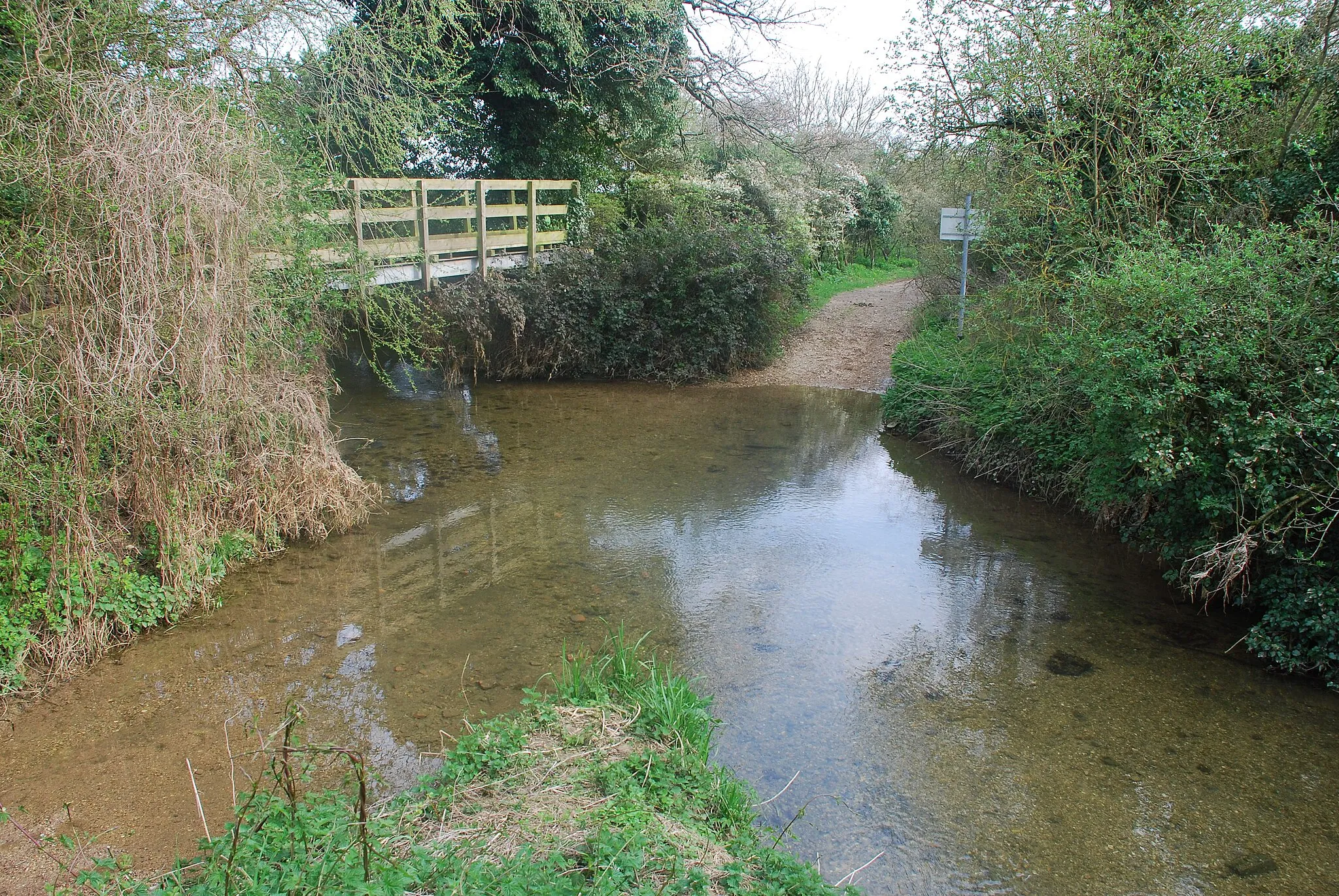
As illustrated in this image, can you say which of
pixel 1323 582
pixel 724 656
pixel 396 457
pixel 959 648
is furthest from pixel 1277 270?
pixel 396 457

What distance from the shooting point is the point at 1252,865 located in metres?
4.28

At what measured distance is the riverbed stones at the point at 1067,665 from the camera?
6109 mm

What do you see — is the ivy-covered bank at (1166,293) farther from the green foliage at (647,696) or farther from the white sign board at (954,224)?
the green foliage at (647,696)

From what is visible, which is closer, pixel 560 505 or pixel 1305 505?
pixel 1305 505

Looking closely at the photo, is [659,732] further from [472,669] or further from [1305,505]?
[1305,505]

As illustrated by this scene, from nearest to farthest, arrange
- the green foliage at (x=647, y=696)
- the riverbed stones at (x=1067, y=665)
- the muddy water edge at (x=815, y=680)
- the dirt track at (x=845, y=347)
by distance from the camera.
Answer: the muddy water edge at (x=815, y=680) < the green foliage at (x=647, y=696) < the riverbed stones at (x=1067, y=665) < the dirt track at (x=845, y=347)

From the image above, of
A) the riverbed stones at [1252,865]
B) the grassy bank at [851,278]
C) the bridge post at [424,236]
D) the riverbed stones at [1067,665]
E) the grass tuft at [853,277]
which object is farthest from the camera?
the grass tuft at [853,277]

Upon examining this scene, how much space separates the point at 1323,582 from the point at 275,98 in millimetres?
9318

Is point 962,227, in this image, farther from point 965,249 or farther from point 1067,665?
point 1067,665

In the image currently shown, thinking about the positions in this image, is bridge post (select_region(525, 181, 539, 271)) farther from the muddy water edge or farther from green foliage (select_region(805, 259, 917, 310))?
green foliage (select_region(805, 259, 917, 310))

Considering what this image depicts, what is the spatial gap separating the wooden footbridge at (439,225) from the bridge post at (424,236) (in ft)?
0.04

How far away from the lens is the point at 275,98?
322 inches

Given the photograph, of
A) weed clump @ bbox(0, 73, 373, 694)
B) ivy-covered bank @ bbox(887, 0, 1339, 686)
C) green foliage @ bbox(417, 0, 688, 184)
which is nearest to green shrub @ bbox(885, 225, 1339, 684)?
ivy-covered bank @ bbox(887, 0, 1339, 686)

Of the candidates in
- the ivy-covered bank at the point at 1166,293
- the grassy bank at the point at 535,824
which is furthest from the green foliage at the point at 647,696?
the ivy-covered bank at the point at 1166,293
